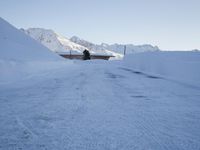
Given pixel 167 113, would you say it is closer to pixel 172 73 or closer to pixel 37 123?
pixel 37 123

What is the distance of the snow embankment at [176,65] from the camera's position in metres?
9.74

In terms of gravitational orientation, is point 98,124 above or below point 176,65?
below

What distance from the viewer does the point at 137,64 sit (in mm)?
19422

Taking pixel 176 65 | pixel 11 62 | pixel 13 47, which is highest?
pixel 13 47

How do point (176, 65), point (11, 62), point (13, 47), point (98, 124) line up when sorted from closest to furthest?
point (98, 124)
point (11, 62)
point (176, 65)
point (13, 47)

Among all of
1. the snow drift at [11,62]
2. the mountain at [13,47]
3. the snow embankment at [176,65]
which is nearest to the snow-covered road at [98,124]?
the snow drift at [11,62]

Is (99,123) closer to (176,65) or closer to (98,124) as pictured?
(98,124)

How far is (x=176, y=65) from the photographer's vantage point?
1155cm

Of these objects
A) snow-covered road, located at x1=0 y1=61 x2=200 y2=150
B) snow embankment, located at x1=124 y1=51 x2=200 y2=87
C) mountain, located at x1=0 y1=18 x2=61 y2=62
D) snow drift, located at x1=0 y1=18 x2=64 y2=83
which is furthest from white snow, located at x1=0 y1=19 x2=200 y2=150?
mountain, located at x1=0 y1=18 x2=61 y2=62

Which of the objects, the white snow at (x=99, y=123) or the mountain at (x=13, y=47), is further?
the mountain at (x=13, y=47)

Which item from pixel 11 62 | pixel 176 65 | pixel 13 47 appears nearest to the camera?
pixel 11 62

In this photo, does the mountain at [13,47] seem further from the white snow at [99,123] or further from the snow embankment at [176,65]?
the snow embankment at [176,65]

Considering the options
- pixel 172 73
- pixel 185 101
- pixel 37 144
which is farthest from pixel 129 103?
pixel 172 73

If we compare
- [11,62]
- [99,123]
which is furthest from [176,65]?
[99,123]
